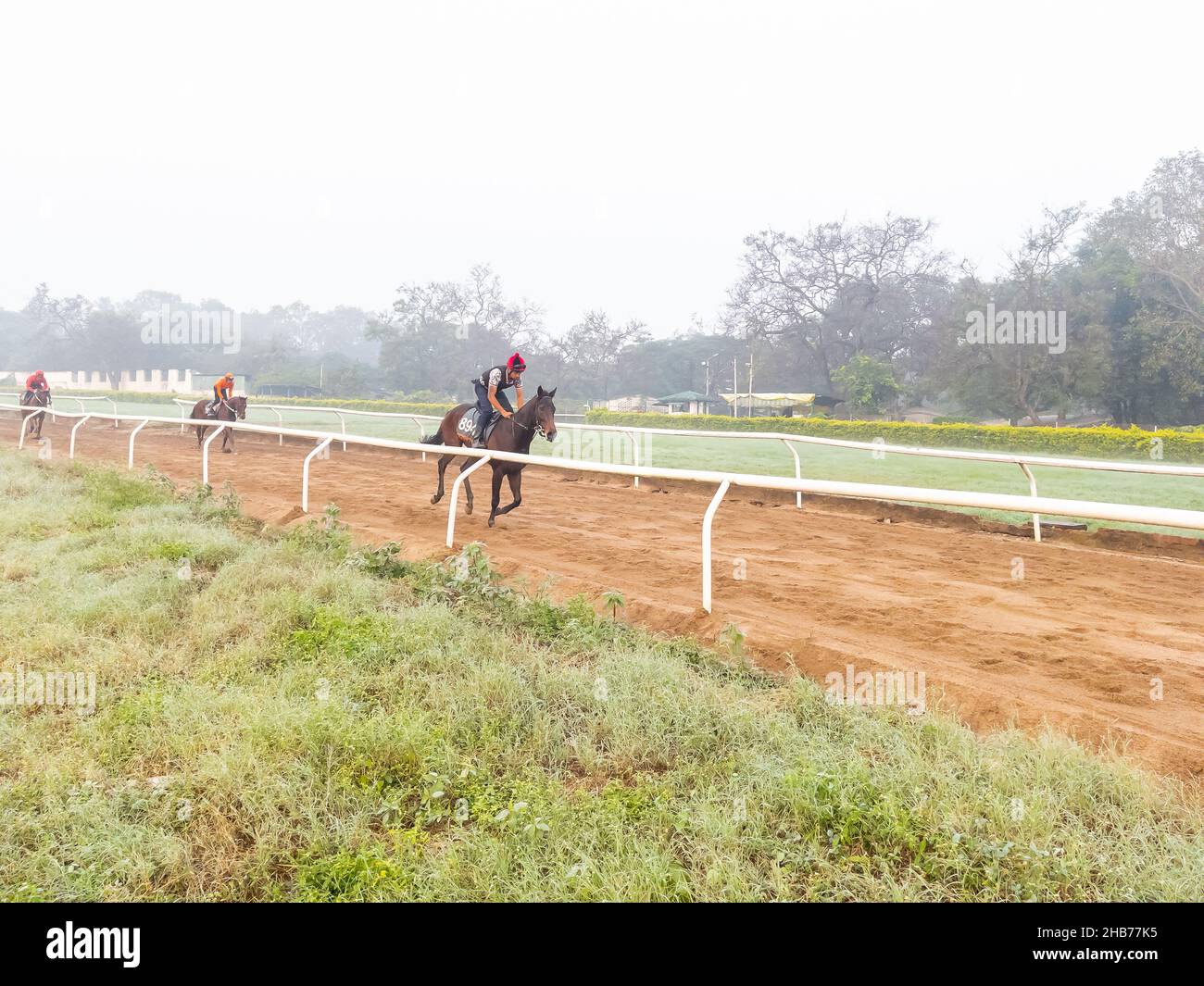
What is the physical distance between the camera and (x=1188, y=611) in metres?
5.01

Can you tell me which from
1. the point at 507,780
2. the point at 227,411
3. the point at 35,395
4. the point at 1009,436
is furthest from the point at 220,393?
the point at 1009,436

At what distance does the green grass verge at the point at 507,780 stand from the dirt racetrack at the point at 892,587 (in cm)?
54

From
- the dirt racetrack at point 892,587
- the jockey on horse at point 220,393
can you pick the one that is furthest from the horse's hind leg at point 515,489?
the jockey on horse at point 220,393

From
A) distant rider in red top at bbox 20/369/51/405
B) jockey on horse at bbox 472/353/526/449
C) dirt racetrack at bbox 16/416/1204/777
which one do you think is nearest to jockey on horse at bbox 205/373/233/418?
distant rider in red top at bbox 20/369/51/405

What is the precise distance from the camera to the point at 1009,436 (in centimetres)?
2214

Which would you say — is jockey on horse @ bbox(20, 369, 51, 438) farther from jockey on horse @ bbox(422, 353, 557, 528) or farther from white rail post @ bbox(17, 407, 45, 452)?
jockey on horse @ bbox(422, 353, 557, 528)

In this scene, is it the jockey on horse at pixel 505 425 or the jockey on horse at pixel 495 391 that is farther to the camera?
the jockey on horse at pixel 495 391

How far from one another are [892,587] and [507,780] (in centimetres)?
359

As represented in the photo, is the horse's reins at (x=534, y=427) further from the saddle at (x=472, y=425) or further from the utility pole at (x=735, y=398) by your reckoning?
the utility pole at (x=735, y=398)

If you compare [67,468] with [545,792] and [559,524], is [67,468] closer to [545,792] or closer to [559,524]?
[559,524]

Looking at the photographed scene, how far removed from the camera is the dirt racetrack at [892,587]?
3.58 metres

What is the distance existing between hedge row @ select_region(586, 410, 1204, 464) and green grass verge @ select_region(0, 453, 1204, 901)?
16.6 m

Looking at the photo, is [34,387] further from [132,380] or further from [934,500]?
[132,380]
